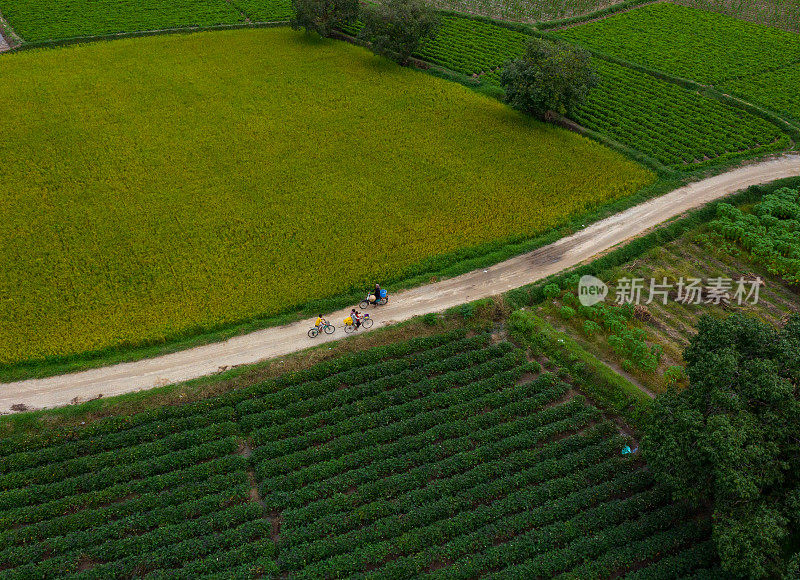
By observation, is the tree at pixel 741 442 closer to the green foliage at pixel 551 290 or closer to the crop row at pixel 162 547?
the green foliage at pixel 551 290

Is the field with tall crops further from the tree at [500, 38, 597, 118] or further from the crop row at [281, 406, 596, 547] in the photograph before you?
the crop row at [281, 406, 596, 547]

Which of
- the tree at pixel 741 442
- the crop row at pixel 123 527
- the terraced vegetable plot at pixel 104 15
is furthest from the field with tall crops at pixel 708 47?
the crop row at pixel 123 527

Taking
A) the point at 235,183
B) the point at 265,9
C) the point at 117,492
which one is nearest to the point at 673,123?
the point at 235,183

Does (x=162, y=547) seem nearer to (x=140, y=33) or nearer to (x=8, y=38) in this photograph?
(x=140, y=33)

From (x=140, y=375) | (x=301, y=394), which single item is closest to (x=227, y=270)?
(x=140, y=375)

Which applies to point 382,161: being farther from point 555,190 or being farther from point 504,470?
point 504,470

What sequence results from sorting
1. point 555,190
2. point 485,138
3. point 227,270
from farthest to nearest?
point 485,138 < point 555,190 < point 227,270

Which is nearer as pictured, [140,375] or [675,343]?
[140,375]

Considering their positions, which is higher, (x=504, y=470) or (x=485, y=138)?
(x=485, y=138)

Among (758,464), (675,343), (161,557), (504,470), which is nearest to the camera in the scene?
(758,464)
